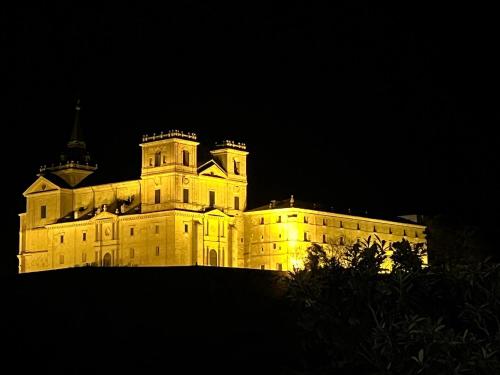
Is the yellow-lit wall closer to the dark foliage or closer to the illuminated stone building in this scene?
the illuminated stone building

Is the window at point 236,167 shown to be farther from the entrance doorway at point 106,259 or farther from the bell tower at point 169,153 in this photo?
the entrance doorway at point 106,259

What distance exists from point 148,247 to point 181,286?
26.2m

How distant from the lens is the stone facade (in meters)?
95.2

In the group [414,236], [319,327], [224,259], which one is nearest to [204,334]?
[319,327]

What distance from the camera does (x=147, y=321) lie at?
Result: 62.3 meters

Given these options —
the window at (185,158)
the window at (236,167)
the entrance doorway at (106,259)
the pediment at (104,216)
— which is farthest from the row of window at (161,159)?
the entrance doorway at (106,259)

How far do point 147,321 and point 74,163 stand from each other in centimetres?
4804

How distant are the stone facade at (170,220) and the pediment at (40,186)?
3.4 inches

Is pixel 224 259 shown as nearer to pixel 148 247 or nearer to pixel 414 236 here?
pixel 148 247

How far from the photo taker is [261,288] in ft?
233

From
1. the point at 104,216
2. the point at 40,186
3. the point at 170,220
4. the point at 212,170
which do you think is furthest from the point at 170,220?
the point at 40,186

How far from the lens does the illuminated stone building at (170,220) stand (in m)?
95.2

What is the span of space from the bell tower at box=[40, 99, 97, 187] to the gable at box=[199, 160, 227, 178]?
13.7 meters

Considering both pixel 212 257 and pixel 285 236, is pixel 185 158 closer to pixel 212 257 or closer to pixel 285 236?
pixel 212 257
